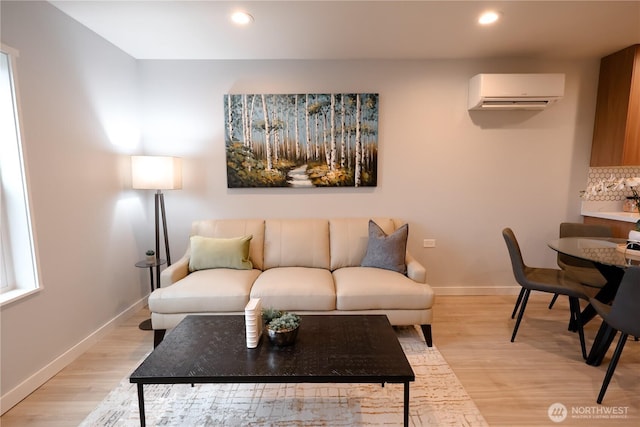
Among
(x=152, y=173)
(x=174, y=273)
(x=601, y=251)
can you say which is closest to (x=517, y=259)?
(x=601, y=251)

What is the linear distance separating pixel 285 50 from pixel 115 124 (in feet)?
5.59

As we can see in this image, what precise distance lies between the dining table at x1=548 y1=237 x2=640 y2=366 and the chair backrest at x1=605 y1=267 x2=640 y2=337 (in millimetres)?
200

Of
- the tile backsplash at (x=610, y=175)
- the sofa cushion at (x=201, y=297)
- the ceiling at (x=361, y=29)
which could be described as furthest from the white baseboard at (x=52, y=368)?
the tile backsplash at (x=610, y=175)

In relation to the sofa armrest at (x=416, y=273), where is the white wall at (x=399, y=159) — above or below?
above

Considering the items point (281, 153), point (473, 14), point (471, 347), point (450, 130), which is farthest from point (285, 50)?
point (471, 347)

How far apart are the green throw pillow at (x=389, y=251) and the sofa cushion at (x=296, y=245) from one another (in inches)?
18.0

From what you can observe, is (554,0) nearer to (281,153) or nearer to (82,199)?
(281,153)

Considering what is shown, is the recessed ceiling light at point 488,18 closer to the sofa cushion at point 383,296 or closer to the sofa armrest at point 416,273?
the sofa armrest at point 416,273

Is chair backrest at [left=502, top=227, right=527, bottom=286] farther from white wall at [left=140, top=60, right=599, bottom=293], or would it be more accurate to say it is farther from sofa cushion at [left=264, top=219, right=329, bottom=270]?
sofa cushion at [left=264, top=219, right=329, bottom=270]

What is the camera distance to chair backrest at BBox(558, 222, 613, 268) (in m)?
2.94

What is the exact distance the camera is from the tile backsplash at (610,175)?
10.7 feet

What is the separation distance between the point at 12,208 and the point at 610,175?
17.1 ft

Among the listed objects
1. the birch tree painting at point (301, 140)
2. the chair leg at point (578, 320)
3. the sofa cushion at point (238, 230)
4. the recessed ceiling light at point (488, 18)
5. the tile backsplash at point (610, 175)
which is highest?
the recessed ceiling light at point (488, 18)

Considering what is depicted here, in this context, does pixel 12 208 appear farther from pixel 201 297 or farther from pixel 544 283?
pixel 544 283
